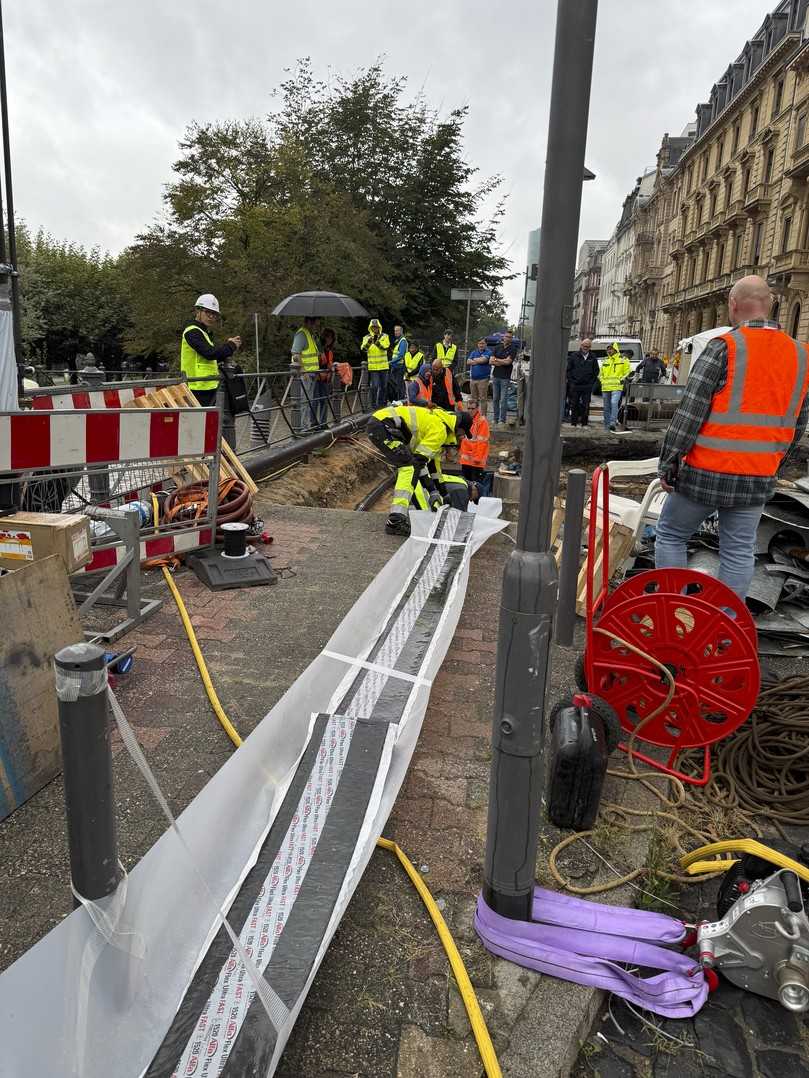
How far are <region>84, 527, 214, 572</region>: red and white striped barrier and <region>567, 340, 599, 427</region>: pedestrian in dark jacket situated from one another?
38.0 ft

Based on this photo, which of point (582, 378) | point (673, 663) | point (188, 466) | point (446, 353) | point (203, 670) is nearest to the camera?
point (673, 663)

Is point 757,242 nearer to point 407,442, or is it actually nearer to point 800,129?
point 800,129

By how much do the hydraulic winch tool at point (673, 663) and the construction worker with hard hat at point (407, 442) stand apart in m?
3.66

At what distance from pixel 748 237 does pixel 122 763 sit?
5737 centimetres

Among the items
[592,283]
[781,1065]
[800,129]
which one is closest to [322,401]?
[781,1065]

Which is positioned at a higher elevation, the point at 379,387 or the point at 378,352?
the point at 378,352

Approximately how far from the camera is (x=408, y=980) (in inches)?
82.1

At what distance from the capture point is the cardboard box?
3738 millimetres

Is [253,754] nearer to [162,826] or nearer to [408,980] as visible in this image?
[162,826]

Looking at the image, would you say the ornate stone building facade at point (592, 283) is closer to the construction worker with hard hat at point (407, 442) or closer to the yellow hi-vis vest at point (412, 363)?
the yellow hi-vis vest at point (412, 363)

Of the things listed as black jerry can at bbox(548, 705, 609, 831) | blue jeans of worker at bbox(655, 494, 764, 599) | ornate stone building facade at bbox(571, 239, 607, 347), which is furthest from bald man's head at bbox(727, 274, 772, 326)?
ornate stone building facade at bbox(571, 239, 607, 347)

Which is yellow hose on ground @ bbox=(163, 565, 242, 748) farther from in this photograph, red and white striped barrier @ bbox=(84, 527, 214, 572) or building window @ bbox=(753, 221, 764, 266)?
building window @ bbox=(753, 221, 764, 266)

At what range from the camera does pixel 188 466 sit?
6.56 m

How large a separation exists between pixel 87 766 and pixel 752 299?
3.49 m
